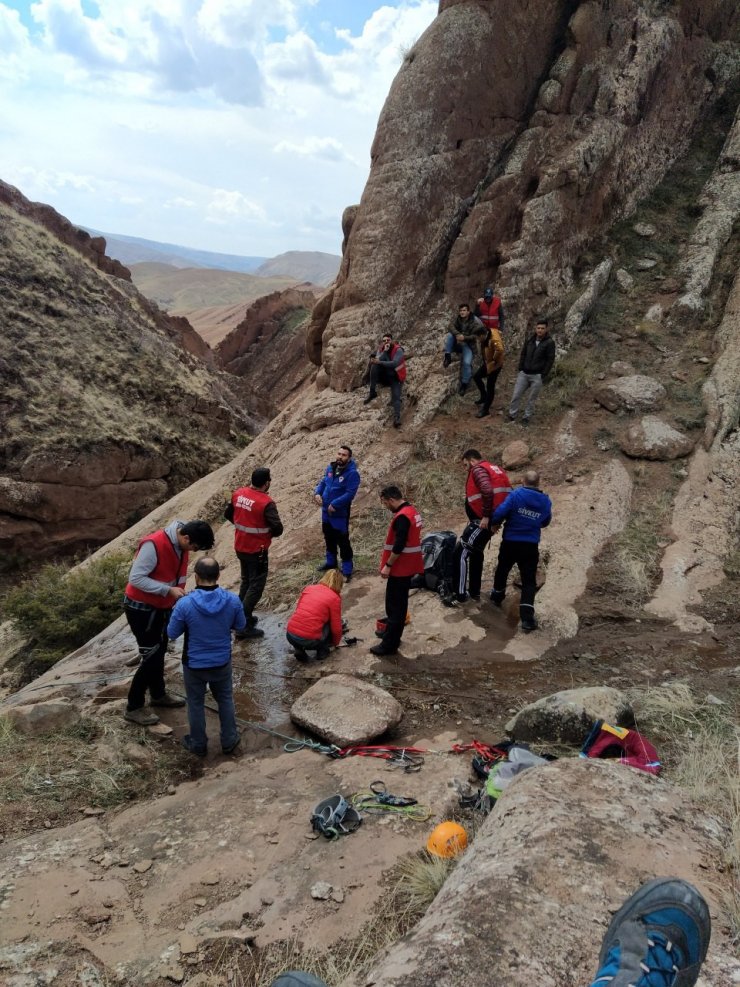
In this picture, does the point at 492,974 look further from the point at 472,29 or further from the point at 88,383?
the point at 88,383

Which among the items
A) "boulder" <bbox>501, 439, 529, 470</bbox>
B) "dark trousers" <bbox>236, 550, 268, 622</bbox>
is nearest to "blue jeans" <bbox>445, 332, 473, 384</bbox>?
"boulder" <bbox>501, 439, 529, 470</bbox>

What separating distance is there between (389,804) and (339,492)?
Answer: 4090 millimetres

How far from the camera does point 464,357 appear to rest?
10.5 m

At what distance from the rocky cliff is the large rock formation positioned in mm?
8636

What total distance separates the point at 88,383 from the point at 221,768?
16.4 metres

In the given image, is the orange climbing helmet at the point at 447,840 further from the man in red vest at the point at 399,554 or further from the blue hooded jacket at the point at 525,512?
the blue hooded jacket at the point at 525,512

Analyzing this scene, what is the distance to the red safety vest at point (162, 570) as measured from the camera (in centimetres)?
526

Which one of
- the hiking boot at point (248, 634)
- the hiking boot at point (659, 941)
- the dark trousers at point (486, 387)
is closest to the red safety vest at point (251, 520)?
the hiking boot at point (248, 634)

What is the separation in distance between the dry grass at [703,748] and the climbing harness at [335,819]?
1.99 metres

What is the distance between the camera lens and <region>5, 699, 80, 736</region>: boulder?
5.20 meters

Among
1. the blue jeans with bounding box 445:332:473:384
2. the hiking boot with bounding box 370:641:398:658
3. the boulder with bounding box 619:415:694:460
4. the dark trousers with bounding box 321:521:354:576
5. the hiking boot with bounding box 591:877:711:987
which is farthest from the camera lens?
the blue jeans with bounding box 445:332:473:384

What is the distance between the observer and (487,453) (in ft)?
32.4

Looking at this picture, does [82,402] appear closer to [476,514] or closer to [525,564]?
[476,514]

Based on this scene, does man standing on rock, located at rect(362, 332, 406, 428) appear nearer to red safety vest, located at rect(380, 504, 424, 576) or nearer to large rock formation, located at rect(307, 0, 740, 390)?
large rock formation, located at rect(307, 0, 740, 390)
